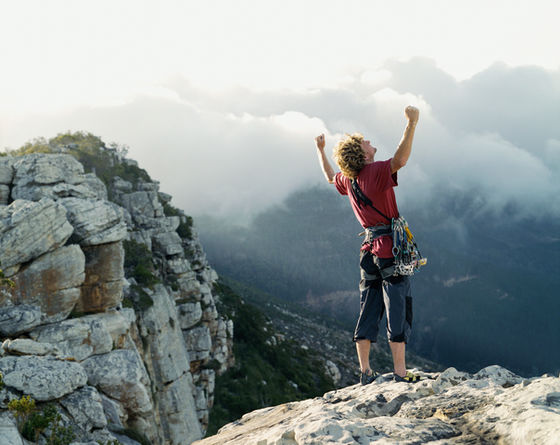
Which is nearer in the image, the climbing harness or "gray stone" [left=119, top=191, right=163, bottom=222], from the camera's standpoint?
the climbing harness

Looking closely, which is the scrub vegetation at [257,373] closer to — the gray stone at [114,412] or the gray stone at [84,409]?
the gray stone at [114,412]

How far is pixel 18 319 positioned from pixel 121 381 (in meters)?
4.21

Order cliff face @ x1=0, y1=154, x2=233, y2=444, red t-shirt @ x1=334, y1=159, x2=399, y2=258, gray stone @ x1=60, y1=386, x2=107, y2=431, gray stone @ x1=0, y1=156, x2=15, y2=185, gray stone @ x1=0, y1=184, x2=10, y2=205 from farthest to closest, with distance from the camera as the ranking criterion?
1. gray stone @ x1=0, y1=156, x2=15, y2=185
2. gray stone @ x1=0, y1=184, x2=10, y2=205
3. cliff face @ x1=0, y1=154, x2=233, y2=444
4. gray stone @ x1=60, y1=386, x2=107, y2=431
5. red t-shirt @ x1=334, y1=159, x2=399, y2=258

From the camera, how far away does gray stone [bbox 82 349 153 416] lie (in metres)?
13.2

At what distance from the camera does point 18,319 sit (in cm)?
1388

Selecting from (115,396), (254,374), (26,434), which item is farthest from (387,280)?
(254,374)

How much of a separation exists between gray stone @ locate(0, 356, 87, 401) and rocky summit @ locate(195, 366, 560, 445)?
5097 mm

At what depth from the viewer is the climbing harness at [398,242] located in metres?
6.03

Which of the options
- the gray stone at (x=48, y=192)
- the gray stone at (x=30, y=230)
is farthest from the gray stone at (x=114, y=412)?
the gray stone at (x=48, y=192)

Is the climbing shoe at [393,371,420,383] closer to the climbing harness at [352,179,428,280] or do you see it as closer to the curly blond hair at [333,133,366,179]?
the climbing harness at [352,179,428,280]

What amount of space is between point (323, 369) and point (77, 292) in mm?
58623

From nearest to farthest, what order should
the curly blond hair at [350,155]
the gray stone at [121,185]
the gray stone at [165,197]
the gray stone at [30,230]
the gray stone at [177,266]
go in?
the curly blond hair at [350,155] < the gray stone at [30,230] < the gray stone at [177,266] < the gray stone at [121,185] < the gray stone at [165,197]

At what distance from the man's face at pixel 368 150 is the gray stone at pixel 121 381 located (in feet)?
38.1

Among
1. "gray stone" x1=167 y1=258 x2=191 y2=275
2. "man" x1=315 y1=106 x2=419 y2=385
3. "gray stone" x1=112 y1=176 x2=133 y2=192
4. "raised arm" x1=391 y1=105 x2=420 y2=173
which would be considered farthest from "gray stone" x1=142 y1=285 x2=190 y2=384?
"raised arm" x1=391 y1=105 x2=420 y2=173
